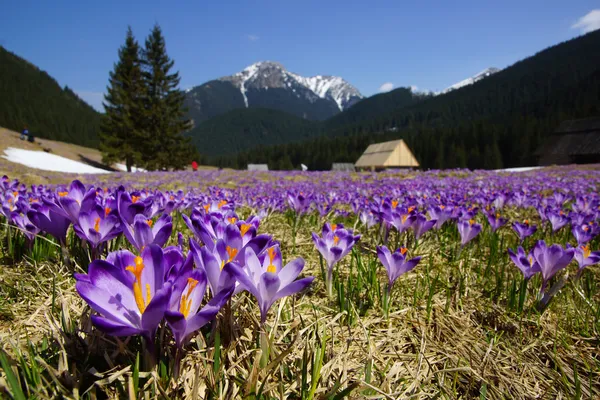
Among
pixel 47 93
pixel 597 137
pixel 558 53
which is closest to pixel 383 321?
pixel 597 137

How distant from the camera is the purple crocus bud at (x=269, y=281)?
1037 millimetres

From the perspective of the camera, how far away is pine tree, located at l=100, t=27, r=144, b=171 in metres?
37.1

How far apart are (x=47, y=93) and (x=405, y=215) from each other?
160779 millimetres

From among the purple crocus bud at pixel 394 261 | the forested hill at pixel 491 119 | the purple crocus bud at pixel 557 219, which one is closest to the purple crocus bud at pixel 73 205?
the purple crocus bud at pixel 394 261

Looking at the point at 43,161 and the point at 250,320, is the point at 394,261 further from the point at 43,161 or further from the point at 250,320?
the point at 43,161

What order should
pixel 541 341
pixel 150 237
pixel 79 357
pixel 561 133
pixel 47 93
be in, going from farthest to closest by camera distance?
pixel 47 93 → pixel 561 133 → pixel 541 341 → pixel 150 237 → pixel 79 357

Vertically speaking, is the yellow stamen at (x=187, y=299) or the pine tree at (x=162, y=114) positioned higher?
the pine tree at (x=162, y=114)

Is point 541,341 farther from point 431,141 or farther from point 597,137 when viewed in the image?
point 431,141

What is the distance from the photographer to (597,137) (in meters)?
45.8

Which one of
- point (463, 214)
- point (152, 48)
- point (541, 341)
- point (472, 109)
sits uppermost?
point (472, 109)

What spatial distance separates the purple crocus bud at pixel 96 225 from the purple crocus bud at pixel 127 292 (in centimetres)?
59

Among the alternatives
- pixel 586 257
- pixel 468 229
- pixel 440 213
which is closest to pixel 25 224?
pixel 468 229

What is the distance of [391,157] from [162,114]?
34842 millimetres

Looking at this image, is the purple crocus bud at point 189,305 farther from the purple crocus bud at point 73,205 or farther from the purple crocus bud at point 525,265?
the purple crocus bud at point 525,265
